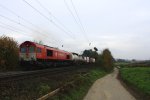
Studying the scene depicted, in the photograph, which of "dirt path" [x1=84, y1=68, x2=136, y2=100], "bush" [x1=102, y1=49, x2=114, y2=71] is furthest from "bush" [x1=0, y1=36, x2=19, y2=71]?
"bush" [x1=102, y1=49, x2=114, y2=71]

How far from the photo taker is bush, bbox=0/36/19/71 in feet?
132

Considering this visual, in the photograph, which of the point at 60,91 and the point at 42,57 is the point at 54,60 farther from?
the point at 60,91

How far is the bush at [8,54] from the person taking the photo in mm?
40219

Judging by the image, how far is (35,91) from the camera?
15.6 metres

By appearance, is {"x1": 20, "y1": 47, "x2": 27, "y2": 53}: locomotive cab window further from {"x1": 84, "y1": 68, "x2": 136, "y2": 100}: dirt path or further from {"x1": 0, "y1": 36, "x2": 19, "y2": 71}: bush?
{"x1": 84, "y1": 68, "x2": 136, "y2": 100}: dirt path

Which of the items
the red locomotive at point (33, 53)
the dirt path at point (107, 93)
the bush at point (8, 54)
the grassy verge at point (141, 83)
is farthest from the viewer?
the bush at point (8, 54)

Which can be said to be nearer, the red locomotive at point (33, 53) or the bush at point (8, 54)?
the red locomotive at point (33, 53)

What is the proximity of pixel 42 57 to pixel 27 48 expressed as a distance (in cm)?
259

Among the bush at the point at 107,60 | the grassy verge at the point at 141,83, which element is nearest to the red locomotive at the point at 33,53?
the grassy verge at the point at 141,83

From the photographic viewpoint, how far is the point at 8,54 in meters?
41.6

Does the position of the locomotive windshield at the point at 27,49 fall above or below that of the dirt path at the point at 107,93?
above

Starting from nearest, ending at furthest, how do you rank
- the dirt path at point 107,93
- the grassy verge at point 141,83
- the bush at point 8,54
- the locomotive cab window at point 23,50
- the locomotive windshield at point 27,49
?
the dirt path at point 107,93
the grassy verge at point 141,83
the locomotive windshield at point 27,49
the locomotive cab window at point 23,50
the bush at point 8,54

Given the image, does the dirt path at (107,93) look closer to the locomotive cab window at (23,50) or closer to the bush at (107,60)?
the locomotive cab window at (23,50)

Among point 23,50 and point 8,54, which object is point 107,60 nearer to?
point 8,54
